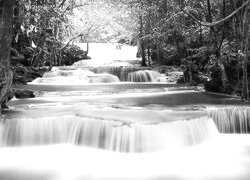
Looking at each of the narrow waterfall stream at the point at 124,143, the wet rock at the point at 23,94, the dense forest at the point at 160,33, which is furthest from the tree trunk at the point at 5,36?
the wet rock at the point at 23,94

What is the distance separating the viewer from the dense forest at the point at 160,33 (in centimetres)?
858

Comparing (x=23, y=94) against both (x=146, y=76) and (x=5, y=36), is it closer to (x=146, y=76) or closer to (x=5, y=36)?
(x=5, y=36)

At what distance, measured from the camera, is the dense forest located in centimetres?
858

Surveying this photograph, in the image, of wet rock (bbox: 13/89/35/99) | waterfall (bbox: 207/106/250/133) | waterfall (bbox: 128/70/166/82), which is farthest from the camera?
waterfall (bbox: 128/70/166/82)

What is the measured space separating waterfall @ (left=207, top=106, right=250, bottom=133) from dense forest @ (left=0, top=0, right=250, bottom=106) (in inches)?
68.7

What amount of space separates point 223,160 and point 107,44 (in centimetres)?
3055

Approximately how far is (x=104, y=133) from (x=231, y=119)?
352cm

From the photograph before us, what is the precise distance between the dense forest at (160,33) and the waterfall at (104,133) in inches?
41.0

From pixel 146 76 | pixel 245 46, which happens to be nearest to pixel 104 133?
pixel 245 46

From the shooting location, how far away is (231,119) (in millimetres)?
8297

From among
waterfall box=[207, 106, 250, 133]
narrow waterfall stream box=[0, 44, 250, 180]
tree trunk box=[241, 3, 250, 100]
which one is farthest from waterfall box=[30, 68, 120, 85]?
waterfall box=[207, 106, 250, 133]

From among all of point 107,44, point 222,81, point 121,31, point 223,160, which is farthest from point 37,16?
point 107,44

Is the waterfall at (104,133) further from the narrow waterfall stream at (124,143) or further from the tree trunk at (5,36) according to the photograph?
the tree trunk at (5,36)

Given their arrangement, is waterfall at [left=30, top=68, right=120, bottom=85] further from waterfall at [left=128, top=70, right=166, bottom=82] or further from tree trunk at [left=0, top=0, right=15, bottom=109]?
tree trunk at [left=0, top=0, right=15, bottom=109]
